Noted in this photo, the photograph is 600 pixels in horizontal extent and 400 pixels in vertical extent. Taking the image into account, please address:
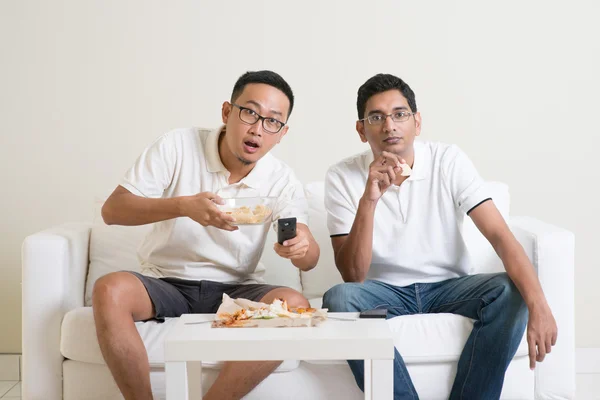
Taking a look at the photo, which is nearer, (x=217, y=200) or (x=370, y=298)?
(x=217, y=200)

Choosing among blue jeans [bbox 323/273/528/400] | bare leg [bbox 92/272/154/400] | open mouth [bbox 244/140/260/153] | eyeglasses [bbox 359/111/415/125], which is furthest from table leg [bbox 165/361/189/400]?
eyeglasses [bbox 359/111/415/125]

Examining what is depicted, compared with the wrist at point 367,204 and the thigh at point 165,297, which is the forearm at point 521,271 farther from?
the thigh at point 165,297

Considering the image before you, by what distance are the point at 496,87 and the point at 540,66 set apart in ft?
0.71

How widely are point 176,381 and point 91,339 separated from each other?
64 centimetres

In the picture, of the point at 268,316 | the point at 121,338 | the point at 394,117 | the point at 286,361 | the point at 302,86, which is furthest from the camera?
the point at 302,86

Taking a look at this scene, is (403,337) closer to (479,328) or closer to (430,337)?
(430,337)

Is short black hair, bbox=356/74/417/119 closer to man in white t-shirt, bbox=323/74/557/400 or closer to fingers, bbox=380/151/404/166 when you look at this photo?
man in white t-shirt, bbox=323/74/557/400

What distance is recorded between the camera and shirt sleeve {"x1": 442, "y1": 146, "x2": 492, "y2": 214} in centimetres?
253

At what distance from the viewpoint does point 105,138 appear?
3.39 m

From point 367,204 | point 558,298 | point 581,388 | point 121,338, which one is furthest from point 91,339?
point 581,388

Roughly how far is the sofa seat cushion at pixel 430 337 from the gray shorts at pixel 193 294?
0.43 m

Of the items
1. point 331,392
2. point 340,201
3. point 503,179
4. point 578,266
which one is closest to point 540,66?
point 503,179

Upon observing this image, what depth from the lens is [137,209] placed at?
7.77 ft

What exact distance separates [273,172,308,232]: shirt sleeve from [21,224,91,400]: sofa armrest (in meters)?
0.70
